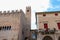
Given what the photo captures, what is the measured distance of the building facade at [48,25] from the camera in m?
32.2

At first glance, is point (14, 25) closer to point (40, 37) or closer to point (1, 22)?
point (1, 22)

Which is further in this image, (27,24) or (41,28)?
(27,24)

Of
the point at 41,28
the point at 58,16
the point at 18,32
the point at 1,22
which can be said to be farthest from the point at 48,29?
the point at 1,22

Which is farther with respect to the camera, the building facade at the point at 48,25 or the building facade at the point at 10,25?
the building facade at the point at 10,25

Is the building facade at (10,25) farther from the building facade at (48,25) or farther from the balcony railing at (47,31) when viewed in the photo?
the balcony railing at (47,31)

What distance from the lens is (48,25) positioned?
3472 cm

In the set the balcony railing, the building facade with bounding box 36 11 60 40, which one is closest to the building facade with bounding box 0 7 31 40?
the building facade with bounding box 36 11 60 40

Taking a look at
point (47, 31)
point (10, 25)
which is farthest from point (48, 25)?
point (10, 25)

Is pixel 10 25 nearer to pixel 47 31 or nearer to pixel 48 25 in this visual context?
pixel 48 25

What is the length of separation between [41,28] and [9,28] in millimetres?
8122

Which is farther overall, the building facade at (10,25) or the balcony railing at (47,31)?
the building facade at (10,25)

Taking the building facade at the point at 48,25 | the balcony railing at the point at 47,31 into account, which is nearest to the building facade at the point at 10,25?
the building facade at the point at 48,25

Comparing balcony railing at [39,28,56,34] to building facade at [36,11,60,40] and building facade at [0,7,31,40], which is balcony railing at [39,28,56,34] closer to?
building facade at [36,11,60,40]

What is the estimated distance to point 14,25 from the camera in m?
37.0
